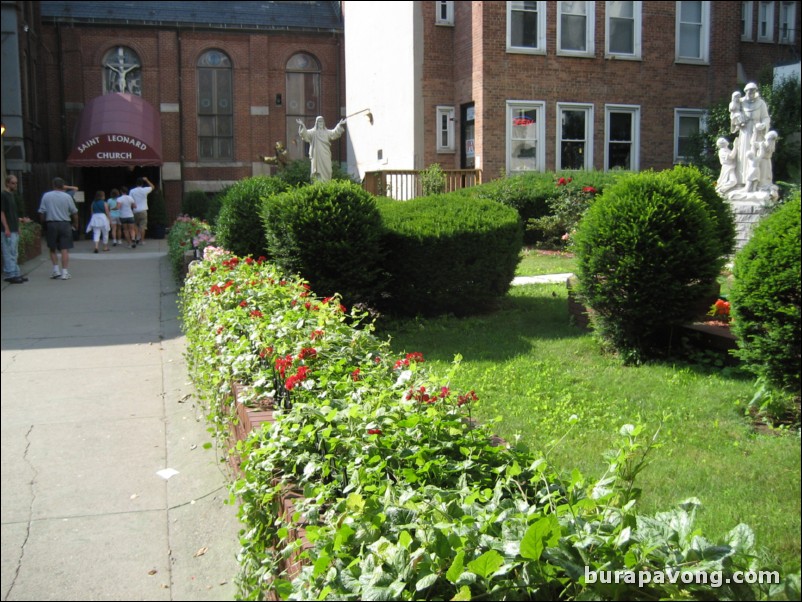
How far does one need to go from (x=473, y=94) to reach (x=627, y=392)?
585 inches

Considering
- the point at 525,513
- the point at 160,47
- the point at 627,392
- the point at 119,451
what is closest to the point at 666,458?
the point at 627,392

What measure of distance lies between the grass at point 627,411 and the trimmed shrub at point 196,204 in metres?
12.4

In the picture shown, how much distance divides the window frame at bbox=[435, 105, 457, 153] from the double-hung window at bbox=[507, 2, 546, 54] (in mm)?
2257

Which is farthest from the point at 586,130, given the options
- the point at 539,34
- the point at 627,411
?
the point at 627,411

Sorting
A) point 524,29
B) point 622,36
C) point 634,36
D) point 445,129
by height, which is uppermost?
point 524,29

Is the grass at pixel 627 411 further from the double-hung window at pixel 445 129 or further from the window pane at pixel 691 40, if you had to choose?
the double-hung window at pixel 445 129

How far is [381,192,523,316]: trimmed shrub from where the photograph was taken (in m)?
7.98

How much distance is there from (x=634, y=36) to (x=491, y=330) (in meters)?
11.8

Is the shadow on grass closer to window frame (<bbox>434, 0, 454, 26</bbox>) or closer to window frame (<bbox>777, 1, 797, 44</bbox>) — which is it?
window frame (<bbox>777, 1, 797, 44</bbox>)

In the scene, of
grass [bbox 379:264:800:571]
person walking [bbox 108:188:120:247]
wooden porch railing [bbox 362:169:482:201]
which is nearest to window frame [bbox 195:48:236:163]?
person walking [bbox 108:188:120:247]

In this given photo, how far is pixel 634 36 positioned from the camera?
55.7 feet

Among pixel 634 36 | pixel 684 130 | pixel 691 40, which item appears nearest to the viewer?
pixel 691 40

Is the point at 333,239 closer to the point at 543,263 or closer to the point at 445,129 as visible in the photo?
the point at 543,263

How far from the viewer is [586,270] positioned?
20.1ft
